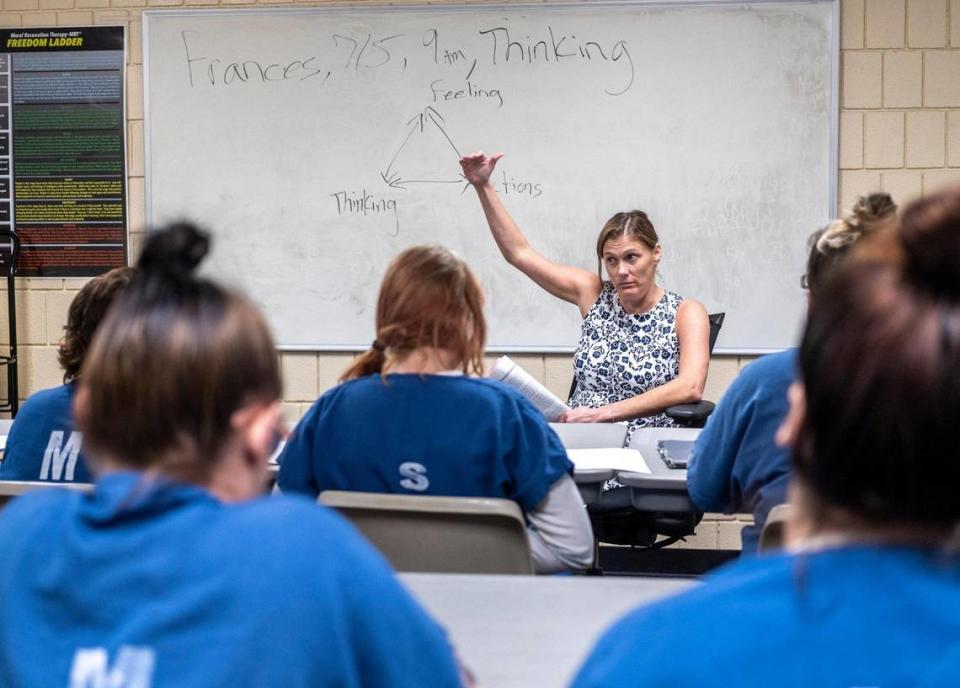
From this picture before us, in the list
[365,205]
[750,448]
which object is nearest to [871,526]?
[750,448]

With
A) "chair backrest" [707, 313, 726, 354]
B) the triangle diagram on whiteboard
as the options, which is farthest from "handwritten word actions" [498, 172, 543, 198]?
"chair backrest" [707, 313, 726, 354]

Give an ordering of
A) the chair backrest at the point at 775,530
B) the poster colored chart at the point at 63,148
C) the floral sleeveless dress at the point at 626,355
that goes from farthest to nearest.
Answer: the poster colored chart at the point at 63,148 < the floral sleeveless dress at the point at 626,355 < the chair backrest at the point at 775,530

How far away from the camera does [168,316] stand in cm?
76

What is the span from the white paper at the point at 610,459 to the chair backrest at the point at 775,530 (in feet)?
1.98

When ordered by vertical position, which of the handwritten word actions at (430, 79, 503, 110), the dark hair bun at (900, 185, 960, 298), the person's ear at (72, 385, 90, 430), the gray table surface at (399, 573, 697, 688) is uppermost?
the handwritten word actions at (430, 79, 503, 110)

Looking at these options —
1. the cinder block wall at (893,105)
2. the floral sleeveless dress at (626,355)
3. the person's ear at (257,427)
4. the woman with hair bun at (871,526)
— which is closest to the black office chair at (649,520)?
the floral sleeveless dress at (626,355)

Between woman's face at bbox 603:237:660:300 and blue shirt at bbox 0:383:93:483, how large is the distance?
5.61 feet

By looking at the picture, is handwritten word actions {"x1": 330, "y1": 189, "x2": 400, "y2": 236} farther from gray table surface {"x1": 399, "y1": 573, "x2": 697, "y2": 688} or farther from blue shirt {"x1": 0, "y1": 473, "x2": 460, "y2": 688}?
blue shirt {"x1": 0, "y1": 473, "x2": 460, "y2": 688}

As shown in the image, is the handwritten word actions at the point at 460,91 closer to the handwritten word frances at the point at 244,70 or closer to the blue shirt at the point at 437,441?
the handwritten word frances at the point at 244,70

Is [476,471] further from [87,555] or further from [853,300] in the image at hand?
[853,300]

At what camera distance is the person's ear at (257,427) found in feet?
2.52

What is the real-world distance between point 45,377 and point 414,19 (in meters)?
2.08

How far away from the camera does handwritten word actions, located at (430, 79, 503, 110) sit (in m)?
3.95

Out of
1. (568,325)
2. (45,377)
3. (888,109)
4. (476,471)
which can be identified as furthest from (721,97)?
(45,377)
